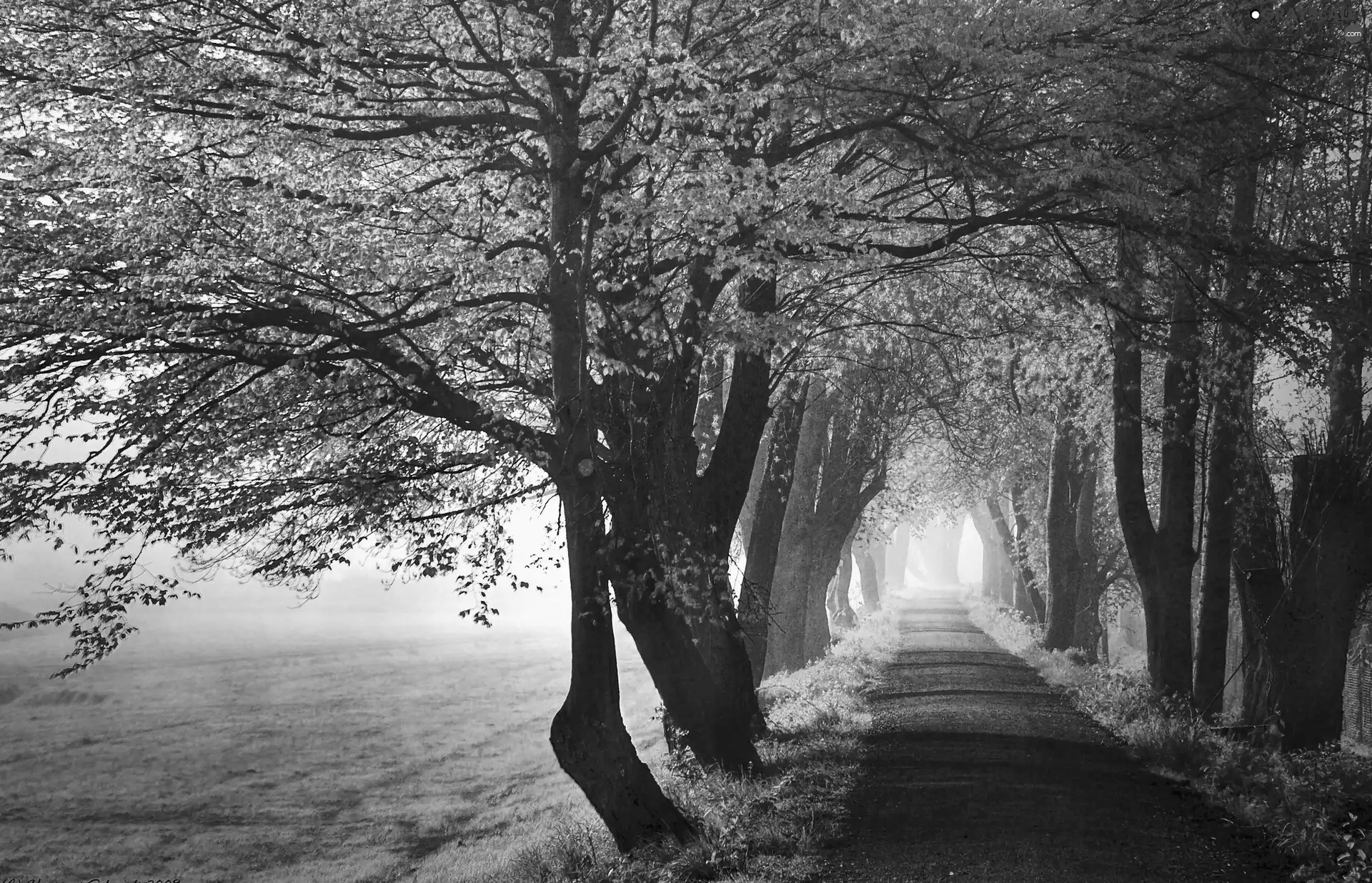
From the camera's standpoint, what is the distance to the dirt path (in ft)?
26.9

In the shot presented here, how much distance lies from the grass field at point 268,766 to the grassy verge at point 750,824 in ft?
13.3

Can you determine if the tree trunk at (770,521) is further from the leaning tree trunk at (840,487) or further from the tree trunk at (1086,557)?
the tree trunk at (1086,557)

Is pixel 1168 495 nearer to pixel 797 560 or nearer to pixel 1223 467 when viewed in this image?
pixel 1223 467

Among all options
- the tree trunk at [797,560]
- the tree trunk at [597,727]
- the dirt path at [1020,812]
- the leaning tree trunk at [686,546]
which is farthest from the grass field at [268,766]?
the tree trunk at [597,727]

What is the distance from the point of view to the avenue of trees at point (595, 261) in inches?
360

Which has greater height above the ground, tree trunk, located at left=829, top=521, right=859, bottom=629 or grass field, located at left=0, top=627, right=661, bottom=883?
tree trunk, located at left=829, top=521, right=859, bottom=629

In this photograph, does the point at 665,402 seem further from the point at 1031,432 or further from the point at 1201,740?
the point at 1031,432

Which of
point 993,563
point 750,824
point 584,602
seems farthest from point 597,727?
point 993,563

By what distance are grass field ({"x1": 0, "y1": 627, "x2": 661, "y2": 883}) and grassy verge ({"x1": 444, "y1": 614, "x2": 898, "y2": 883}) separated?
404 cm

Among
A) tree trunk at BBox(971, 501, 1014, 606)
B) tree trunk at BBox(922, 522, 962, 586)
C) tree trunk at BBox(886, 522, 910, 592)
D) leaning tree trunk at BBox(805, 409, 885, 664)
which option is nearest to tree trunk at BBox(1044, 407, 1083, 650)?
leaning tree trunk at BBox(805, 409, 885, 664)

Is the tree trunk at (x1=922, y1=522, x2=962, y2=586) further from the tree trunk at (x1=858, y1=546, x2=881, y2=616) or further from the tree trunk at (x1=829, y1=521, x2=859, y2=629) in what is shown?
the tree trunk at (x1=829, y1=521, x2=859, y2=629)

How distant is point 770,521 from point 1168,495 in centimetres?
615

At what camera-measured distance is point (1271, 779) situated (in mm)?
10516

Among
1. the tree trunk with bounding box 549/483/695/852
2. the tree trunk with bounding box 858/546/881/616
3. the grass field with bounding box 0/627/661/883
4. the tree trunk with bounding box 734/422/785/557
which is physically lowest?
the grass field with bounding box 0/627/661/883
